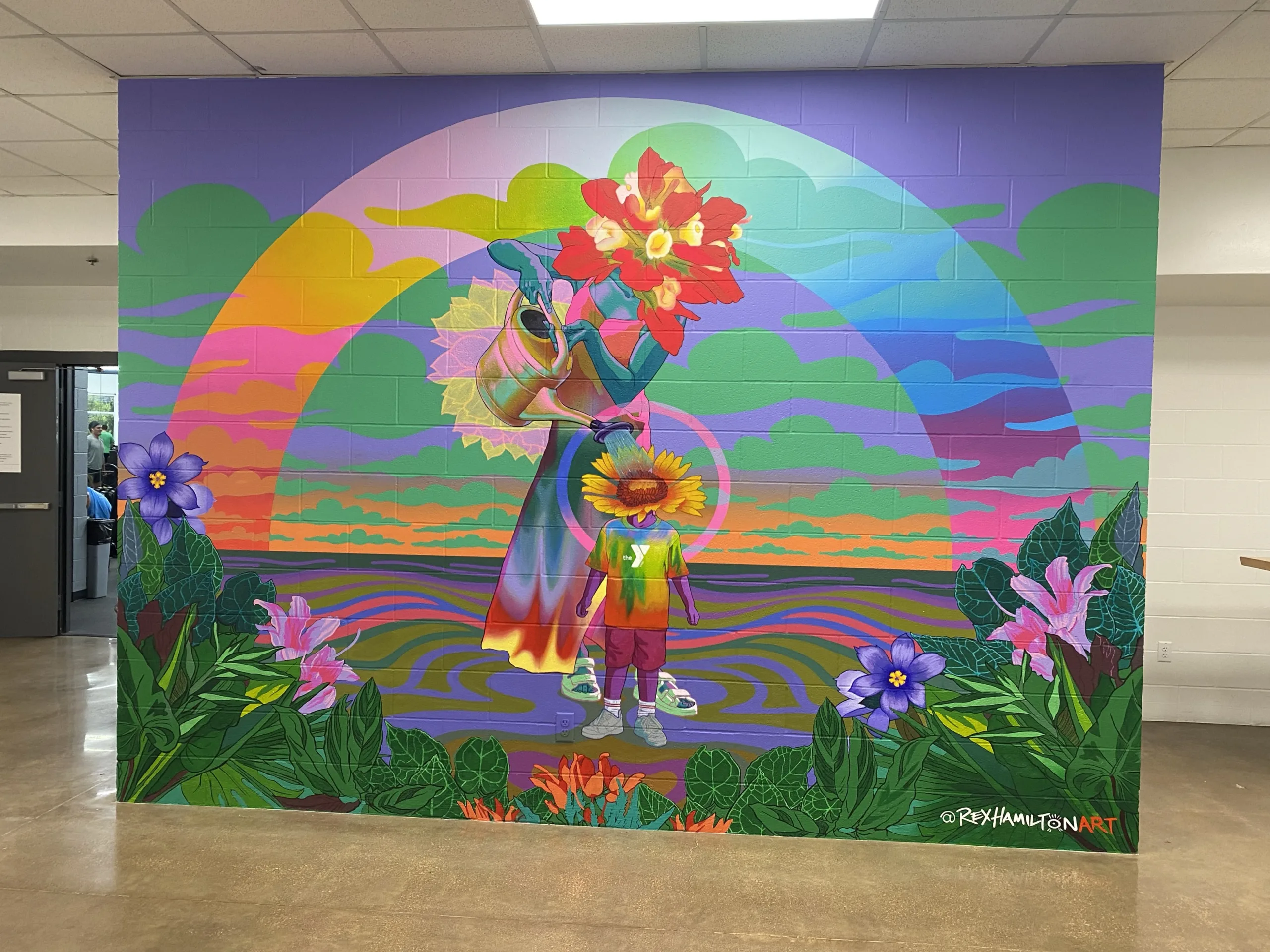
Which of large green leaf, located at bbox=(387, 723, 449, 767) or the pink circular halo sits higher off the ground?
the pink circular halo

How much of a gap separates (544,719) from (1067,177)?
2.79 m

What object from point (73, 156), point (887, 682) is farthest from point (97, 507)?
point (887, 682)

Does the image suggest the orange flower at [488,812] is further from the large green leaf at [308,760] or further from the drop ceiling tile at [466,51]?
the drop ceiling tile at [466,51]

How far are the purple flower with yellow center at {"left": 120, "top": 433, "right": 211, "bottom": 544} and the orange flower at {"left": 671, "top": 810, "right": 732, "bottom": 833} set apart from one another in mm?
2248

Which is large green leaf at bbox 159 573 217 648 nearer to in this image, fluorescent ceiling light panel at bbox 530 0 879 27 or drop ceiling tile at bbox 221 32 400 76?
drop ceiling tile at bbox 221 32 400 76

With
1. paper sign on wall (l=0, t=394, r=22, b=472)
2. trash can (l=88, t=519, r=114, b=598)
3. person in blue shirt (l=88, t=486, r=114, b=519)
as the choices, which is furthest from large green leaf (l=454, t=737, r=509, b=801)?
person in blue shirt (l=88, t=486, r=114, b=519)

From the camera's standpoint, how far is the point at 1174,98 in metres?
3.55

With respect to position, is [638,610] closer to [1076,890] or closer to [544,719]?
[544,719]

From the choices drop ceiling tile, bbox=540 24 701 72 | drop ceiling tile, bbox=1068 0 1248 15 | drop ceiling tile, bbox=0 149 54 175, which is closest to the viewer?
drop ceiling tile, bbox=1068 0 1248 15

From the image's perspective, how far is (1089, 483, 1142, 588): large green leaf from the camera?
3215 millimetres

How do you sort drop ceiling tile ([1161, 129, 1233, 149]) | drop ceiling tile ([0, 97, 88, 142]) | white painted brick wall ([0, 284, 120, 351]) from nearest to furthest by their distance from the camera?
drop ceiling tile ([0, 97, 88, 142]) → drop ceiling tile ([1161, 129, 1233, 149]) → white painted brick wall ([0, 284, 120, 351])

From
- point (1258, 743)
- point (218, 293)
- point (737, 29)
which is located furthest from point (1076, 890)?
point (218, 293)

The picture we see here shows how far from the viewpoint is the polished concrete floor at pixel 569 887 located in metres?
2.63
